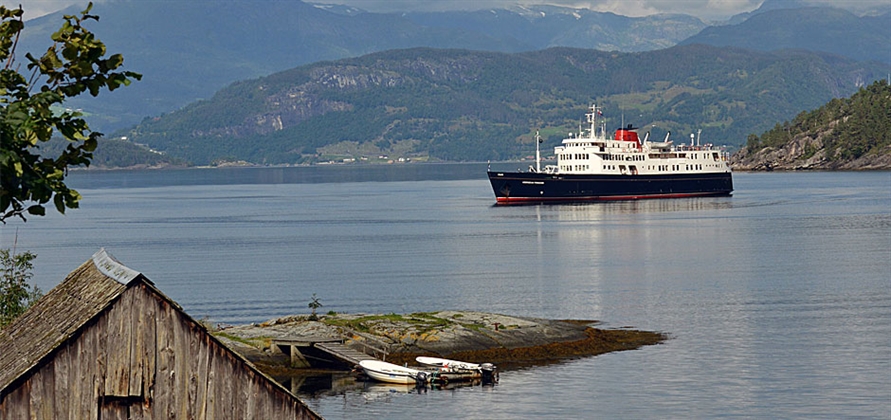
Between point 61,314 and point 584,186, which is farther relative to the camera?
point 584,186

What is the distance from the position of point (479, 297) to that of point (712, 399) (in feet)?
87.0

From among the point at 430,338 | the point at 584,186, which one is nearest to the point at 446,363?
the point at 430,338

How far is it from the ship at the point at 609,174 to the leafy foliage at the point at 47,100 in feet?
433

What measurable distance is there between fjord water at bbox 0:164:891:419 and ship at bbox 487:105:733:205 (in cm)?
358

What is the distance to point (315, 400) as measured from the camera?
35969 mm

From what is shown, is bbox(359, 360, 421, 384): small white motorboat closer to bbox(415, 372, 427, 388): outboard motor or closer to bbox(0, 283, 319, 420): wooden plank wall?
bbox(415, 372, 427, 388): outboard motor

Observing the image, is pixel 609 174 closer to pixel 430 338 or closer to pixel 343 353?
pixel 430 338

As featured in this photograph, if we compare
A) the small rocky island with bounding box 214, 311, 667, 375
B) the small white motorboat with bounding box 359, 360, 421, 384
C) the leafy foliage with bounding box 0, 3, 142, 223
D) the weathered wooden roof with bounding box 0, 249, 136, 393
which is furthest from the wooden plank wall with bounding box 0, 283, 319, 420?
the small rocky island with bounding box 214, 311, 667, 375

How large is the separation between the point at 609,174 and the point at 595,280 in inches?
3046

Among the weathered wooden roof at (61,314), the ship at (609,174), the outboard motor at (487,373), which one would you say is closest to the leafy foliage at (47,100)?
the weathered wooden roof at (61,314)

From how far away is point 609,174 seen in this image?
146 m

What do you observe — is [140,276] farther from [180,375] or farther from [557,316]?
[557,316]

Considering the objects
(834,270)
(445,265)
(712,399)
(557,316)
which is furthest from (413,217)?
(712,399)

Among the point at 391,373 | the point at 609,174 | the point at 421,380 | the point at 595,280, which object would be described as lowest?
the point at 421,380
